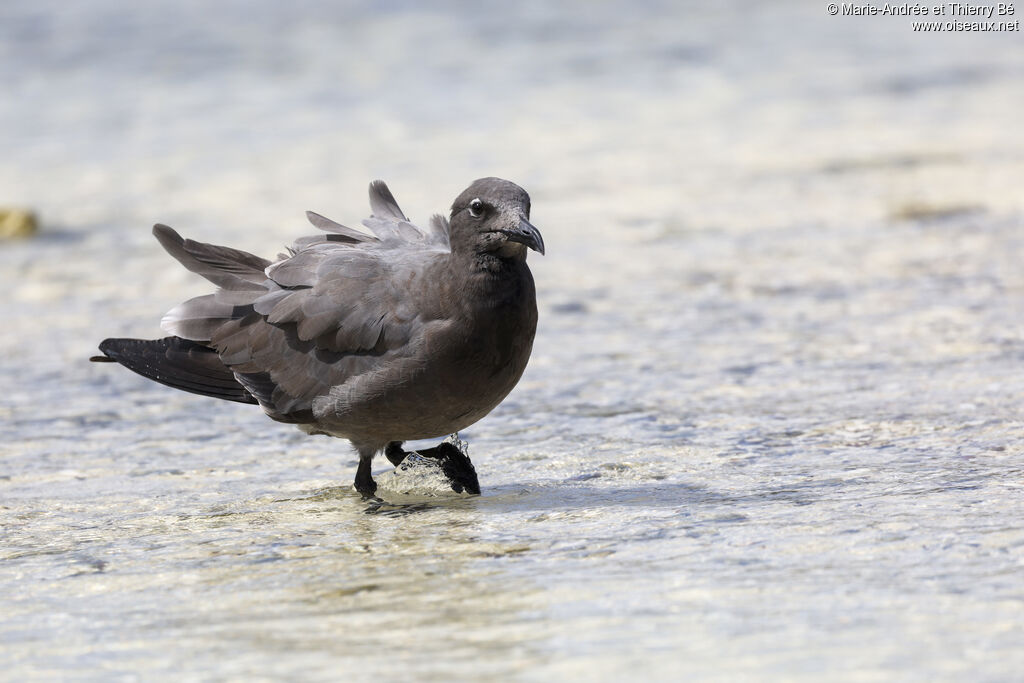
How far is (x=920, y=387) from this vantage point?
5.98 metres

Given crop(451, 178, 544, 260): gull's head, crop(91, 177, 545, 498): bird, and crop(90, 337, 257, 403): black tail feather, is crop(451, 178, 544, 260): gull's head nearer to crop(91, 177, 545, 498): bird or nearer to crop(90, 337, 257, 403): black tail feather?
crop(91, 177, 545, 498): bird

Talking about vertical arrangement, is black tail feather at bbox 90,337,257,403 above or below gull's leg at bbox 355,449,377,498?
above

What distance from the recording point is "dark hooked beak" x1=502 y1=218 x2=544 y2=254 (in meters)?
4.51

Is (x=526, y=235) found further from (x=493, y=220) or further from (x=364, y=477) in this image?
(x=364, y=477)

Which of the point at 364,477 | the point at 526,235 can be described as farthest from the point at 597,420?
the point at 526,235

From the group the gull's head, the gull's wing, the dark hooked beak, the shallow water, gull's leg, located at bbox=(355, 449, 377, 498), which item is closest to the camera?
the shallow water

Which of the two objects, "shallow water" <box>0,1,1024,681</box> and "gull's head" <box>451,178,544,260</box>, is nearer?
"shallow water" <box>0,1,1024,681</box>

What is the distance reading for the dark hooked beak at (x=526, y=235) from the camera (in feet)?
14.8

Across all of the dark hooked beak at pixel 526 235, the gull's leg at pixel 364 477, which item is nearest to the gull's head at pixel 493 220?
the dark hooked beak at pixel 526 235

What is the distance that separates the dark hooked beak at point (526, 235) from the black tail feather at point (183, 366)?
123 centimetres

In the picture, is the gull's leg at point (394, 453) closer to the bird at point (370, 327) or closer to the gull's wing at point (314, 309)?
the bird at point (370, 327)

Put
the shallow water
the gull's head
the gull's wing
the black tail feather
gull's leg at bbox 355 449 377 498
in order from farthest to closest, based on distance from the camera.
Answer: the black tail feather, gull's leg at bbox 355 449 377 498, the gull's wing, the gull's head, the shallow water

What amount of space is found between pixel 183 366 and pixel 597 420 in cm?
165

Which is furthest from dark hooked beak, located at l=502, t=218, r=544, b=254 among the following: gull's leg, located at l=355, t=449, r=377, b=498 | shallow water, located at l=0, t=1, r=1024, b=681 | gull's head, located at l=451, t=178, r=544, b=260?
gull's leg, located at l=355, t=449, r=377, b=498
